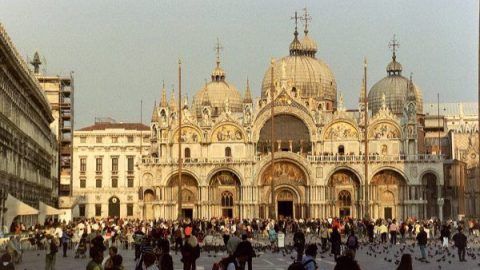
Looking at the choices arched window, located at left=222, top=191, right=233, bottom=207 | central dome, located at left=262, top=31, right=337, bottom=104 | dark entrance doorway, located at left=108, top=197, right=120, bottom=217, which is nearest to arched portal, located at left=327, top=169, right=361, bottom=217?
arched window, located at left=222, top=191, right=233, bottom=207

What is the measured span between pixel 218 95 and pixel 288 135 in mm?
20481

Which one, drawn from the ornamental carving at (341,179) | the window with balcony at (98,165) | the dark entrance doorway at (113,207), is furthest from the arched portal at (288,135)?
the window with balcony at (98,165)

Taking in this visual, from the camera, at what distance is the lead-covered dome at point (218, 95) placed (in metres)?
110

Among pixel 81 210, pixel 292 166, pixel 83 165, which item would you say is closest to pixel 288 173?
pixel 292 166

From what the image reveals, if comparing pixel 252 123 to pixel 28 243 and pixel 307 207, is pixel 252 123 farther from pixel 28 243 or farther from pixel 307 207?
pixel 28 243

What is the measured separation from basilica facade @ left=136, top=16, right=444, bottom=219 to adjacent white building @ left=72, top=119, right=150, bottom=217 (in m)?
21.6

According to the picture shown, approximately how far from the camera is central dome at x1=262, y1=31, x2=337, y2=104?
4035 inches

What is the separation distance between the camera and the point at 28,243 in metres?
46.1

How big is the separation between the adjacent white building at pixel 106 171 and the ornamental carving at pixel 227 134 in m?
23.4

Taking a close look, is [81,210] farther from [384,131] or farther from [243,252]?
[243,252]

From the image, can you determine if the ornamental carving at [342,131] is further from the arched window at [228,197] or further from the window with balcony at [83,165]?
the window with balcony at [83,165]

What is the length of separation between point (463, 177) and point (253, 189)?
26.2 metres

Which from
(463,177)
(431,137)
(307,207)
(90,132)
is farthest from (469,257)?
(431,137)

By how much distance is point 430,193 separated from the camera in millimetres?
90625
